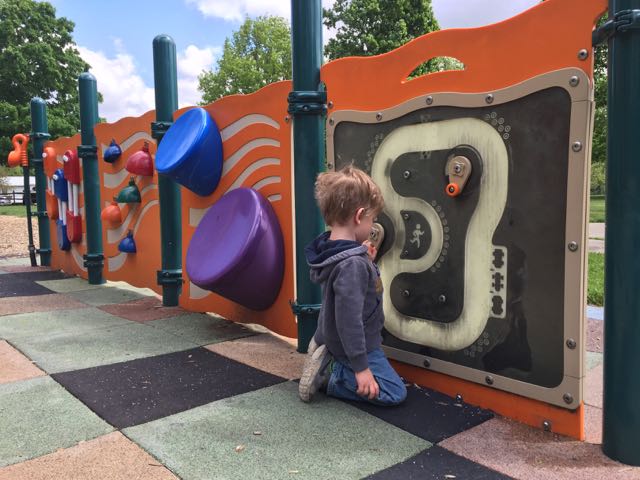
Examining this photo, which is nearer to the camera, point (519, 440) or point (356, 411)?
point (519, 440)

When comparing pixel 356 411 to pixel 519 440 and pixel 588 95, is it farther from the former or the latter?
pixel 588 95

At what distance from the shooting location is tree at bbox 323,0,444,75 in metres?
21.5

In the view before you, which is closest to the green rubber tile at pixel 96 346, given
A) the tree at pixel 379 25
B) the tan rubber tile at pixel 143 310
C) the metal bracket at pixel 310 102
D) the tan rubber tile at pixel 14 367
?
the tan rubber tile at pixel 14 367

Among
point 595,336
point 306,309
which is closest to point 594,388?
point 595,336

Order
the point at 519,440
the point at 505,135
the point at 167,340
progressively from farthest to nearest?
the point at 167,340 < the point at 505,135 < the point at 519,440

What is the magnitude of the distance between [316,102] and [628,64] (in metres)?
1.94

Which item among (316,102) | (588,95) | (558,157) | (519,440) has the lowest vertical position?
(519,440)

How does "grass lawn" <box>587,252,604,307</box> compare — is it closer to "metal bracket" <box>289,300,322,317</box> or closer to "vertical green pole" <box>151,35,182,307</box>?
"metal bracket" <box>289,300,322,317</box>

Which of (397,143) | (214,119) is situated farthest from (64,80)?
(397,143)

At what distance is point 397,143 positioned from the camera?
308cm

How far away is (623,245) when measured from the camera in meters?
2.04

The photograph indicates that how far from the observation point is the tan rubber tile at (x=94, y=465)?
Answer: 6.78 ft

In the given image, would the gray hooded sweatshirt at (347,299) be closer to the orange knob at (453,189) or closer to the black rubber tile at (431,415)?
the black rubber tile at (431,415)

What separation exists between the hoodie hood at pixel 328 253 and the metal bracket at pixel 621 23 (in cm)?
131
